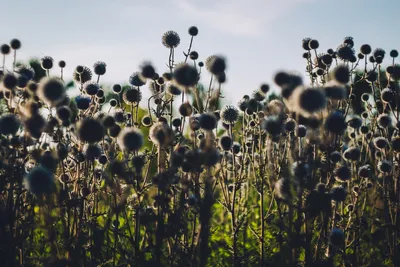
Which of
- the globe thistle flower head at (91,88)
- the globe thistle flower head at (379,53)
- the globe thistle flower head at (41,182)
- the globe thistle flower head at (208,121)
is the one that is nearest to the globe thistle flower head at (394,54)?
the globe thistle flower head at (379,53)

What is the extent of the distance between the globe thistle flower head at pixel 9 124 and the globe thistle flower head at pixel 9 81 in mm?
273

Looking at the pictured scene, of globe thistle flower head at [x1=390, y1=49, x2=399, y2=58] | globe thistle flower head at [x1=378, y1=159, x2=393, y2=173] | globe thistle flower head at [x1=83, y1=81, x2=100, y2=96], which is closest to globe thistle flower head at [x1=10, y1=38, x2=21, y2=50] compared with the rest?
globe thistle flower head at [x1=83, y1=81, x2=100, y2=96]

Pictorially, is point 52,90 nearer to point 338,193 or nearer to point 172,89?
point 172,89

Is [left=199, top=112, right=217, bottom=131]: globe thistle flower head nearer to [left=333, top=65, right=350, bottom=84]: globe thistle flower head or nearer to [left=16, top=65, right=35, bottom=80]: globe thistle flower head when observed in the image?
[left=333, top=65, right=350, bottom=84]: globe thistle flower head

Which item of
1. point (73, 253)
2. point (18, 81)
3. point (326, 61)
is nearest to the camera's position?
point (73, 253)

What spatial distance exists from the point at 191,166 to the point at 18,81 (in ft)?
6.35

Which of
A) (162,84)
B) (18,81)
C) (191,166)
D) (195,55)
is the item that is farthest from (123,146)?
(195,55)

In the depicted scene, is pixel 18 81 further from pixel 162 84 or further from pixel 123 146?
pixel 162 84

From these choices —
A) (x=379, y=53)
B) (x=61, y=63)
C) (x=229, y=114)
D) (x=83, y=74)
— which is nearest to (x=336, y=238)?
(x=229, y=114)

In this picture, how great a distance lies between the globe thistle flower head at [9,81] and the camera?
12.3 ft

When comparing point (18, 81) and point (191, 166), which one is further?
point (18, 81)

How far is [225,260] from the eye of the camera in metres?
5.31

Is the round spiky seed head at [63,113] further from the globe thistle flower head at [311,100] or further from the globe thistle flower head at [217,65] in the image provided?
the globe thistle flower head at [311,100]

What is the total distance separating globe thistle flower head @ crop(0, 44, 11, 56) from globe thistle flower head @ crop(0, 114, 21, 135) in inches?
83.5
